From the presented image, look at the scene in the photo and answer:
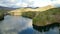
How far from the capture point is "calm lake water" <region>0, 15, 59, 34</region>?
322cm

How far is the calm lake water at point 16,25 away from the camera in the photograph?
10.6 feet

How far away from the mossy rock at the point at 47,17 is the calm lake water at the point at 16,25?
0.17 metres

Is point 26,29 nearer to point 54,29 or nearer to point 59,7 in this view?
point 54,29

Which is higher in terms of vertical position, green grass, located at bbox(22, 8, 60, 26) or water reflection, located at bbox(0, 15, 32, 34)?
green grass, located at bbox(22, 8, 60, 26)

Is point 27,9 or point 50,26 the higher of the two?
point 27,9

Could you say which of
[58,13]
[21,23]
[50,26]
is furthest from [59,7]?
[21,23]

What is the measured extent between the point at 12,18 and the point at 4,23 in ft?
0.72

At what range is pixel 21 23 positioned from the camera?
10.8 ft

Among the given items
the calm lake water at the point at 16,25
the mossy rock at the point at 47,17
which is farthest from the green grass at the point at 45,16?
the calm lake water at the point at 16,25

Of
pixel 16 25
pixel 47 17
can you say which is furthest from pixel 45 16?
pixel 16 25

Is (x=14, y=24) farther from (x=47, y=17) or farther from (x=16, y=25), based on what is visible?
(x=47, y=17)

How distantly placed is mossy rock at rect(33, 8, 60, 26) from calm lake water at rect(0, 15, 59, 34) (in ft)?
0.56

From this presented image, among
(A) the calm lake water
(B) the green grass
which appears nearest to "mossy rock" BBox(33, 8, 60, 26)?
(B) the green grass

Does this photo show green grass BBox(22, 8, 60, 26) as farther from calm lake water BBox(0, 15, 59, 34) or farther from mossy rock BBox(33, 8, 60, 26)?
calm lake water BBox(0, 15, 59, 34)
